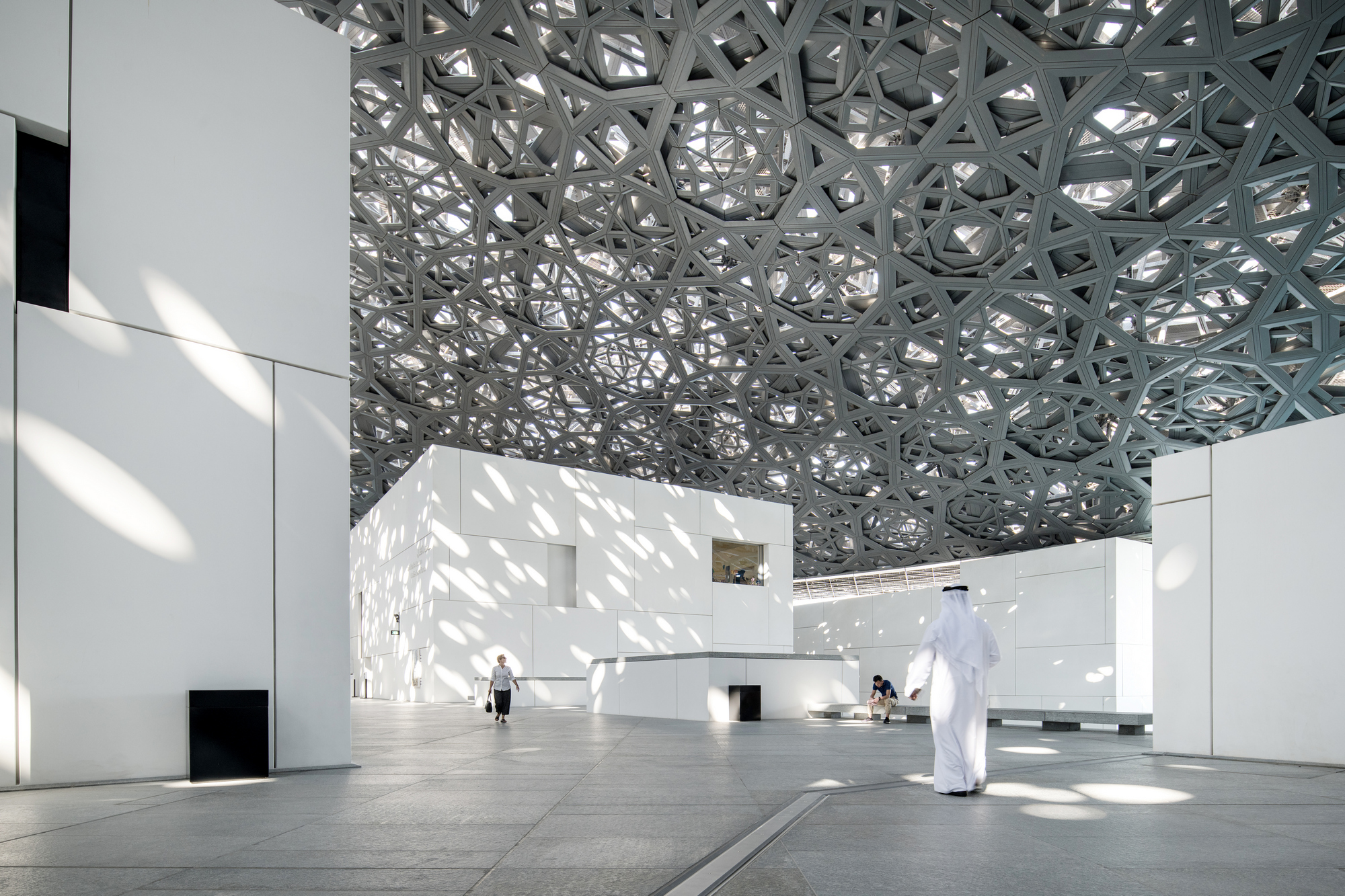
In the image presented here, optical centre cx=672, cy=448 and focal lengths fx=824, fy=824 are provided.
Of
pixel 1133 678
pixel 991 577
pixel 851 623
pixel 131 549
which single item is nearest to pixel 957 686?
pixel 131 549

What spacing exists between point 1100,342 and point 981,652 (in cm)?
2388

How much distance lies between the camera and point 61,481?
23.9 feet

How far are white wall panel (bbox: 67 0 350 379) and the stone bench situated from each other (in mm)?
11565

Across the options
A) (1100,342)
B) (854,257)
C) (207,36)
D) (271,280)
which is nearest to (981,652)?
(271,280)

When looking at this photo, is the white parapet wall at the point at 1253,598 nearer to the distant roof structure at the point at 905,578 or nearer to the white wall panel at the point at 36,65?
the white wall panel at the point at 36,65

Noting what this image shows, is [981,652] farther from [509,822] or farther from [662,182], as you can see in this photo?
[662,182]

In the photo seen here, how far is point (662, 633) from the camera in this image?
2902cm

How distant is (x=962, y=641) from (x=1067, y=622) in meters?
29.0

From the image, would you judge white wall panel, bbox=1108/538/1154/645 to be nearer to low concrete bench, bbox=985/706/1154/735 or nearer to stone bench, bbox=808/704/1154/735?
stone bench, bbox=808/704/1154/735

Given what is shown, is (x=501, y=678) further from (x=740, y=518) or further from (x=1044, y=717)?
(x=740, y=518)

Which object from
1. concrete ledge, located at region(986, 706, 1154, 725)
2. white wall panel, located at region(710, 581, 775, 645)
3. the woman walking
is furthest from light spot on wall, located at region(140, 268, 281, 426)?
white wall panel, located at region(710, 581, 775, 645)

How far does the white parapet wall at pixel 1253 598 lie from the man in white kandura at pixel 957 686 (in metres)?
4.20

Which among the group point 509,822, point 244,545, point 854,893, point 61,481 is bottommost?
point 509,822

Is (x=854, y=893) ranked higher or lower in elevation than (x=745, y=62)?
lower
